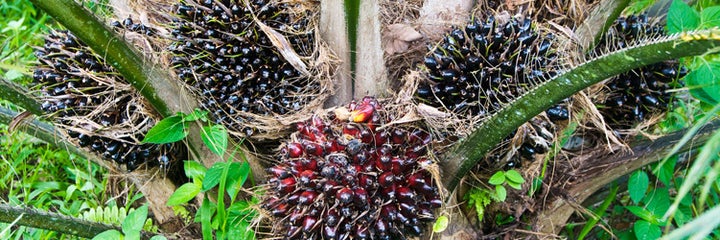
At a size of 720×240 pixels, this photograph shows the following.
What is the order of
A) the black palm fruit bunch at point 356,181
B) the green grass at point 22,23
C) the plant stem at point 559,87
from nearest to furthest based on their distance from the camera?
1. the plant stem at point 559,87
2. the black palm fruit bunch at point 356,181
3. the green grass at point 22,23

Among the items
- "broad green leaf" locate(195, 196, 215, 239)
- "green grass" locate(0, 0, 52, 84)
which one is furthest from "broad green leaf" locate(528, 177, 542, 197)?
"green grass" locate(0, 0, 52, 84)

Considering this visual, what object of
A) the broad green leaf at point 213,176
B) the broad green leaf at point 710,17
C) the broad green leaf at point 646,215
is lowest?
the broad green leaf at point 646,215

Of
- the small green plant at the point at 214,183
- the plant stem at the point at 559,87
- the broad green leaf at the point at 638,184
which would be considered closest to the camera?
the plant stem at the point at 559,87

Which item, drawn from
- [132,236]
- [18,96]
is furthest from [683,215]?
[18,96]

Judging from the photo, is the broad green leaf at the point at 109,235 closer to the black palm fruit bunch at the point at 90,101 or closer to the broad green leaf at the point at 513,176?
the black palm fruit bunch at the point at 90,101

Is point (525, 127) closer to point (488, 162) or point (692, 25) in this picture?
point (488, 162)

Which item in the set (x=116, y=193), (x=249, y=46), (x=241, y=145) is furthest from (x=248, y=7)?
(x=116, y=193)

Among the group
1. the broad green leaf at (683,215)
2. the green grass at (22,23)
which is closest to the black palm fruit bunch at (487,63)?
the broad green leaf at (683,215)
